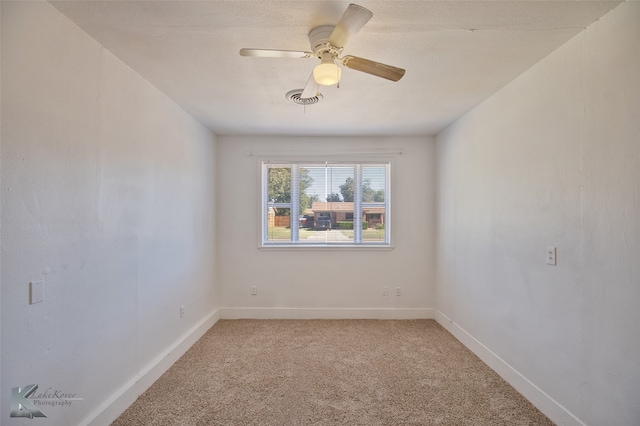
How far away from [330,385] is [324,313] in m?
1.54

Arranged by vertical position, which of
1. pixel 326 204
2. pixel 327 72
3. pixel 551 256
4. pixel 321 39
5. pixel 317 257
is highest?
pixel 321 39

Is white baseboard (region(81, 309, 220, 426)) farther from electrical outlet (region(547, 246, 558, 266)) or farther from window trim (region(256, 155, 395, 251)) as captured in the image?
electrical outlet (region(547, 246, 558, 266))

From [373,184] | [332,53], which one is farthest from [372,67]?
[373,184]

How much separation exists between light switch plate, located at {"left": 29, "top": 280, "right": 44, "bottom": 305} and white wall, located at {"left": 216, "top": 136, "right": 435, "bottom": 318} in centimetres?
246

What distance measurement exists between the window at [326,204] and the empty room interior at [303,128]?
2.49ft

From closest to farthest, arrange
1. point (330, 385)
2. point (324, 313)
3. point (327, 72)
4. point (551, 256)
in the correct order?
point (327, 72) → point (551, 256) → point (330, 385) → point (324, 313)

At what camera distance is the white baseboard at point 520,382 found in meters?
1.86

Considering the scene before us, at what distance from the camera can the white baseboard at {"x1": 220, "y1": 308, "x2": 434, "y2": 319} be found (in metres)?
3.88

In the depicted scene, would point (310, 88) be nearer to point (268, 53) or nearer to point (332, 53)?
point (332, 53)

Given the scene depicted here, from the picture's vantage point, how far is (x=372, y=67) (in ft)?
5.43

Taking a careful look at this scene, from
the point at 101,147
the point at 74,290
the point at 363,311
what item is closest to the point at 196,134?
the point at 101,147

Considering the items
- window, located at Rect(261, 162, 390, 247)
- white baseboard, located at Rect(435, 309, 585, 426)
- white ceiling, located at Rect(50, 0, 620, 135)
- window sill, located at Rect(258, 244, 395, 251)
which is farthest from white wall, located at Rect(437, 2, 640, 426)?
window, located at Rect(261, 162, 390, 247)

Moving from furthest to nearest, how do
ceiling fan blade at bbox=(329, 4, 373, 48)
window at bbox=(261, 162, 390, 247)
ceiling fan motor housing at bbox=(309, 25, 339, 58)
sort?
window at bbox=(261, 162, 390, 247) → ceiling fan motor housing at bbox=(309, 25, 339, 58) → ceiling fan blade at bbox=(329, 4, 373, 48)

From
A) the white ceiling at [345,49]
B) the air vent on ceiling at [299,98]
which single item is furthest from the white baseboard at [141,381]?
the air vent on ceiling at [299,98]
